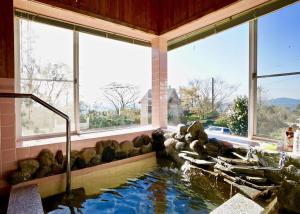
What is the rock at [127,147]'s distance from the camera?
9.02 feet

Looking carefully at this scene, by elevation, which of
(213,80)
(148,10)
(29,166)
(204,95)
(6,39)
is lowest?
(29,166)

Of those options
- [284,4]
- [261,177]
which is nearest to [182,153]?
[261,177]

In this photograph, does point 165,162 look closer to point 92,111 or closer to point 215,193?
point 215,193

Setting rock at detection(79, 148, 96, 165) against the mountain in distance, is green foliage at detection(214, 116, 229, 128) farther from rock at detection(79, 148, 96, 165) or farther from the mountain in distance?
rock at detection(79, 148, 96, 165)

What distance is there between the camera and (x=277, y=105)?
2.19 meters

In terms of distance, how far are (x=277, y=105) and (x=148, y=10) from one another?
227 cm

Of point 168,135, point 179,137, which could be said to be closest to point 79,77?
point 168,135

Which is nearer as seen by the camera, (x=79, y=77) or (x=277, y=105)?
(x=277, y=105)

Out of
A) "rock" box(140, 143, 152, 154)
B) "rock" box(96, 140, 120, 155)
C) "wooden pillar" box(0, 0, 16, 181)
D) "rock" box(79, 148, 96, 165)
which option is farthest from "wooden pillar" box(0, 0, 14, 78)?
"rock" box(140, 143, 152, 154)

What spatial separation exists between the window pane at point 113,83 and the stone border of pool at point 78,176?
67cm

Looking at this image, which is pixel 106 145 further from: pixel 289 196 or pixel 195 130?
pixel 289 196

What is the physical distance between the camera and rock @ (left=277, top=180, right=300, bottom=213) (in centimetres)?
158

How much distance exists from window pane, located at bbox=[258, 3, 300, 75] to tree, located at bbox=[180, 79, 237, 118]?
19.0 inches

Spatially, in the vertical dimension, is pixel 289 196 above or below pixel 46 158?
below
